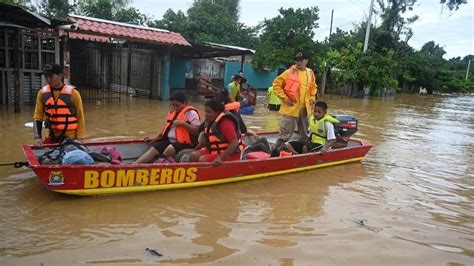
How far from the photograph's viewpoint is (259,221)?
181 inches

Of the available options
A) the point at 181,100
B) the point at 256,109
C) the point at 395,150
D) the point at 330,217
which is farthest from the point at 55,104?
the point at 256,109

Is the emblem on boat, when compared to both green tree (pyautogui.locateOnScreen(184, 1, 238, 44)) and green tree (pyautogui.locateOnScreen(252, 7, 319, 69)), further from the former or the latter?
green tree (pyautogui.locateOnScreen(184, 1, 238, 44))

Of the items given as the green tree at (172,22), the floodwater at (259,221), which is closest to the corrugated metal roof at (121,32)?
the floodwater at (259,221)

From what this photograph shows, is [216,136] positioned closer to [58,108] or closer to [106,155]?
[106,155]

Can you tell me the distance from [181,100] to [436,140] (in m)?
8.53

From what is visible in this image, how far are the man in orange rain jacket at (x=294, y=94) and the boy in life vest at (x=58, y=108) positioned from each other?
3.27m

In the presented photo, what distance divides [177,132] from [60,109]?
1518 millimetres

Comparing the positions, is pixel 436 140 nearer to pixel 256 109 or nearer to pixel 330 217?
pixel 256 109

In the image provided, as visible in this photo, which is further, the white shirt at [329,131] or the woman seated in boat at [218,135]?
the white shirt at [329,131]

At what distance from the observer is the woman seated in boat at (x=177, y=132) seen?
5605 millimetres

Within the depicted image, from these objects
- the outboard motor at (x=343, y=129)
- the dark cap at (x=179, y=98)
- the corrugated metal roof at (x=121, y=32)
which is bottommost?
the outboard motor at (x=343, y=129)

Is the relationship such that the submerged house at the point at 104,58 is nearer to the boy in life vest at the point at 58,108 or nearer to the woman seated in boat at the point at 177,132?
the boy in life vest at the point at 58,108

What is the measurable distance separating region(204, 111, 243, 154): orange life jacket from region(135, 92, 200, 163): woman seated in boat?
0.35 meters

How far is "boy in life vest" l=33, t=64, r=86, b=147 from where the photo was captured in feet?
16.9
